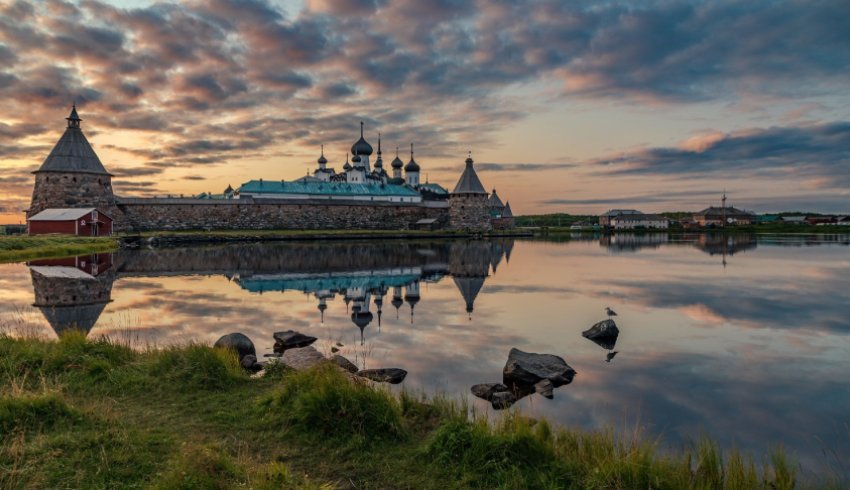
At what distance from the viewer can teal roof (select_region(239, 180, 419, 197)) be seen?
56.7 m

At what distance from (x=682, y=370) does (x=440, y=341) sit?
425 centimetres

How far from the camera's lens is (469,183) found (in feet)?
188

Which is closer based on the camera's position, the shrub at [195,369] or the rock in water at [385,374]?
the shrub at [195,369]

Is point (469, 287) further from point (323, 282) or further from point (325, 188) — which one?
point (325, 188)

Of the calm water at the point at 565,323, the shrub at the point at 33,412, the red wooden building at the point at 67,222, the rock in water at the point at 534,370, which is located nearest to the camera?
the shrub at the point at 33,412

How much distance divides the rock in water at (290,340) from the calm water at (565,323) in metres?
0.23

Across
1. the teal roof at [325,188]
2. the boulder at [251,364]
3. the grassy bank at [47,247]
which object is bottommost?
the boulder at [251,364]

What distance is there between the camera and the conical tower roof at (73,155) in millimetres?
38469

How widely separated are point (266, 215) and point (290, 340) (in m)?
45.5

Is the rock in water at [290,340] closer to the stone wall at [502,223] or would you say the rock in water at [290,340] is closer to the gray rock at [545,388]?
the gray rock at [545,388]

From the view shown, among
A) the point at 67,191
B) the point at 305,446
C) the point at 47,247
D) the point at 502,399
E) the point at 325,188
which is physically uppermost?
the point at 325,188

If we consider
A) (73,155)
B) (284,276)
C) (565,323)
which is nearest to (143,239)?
(73,155)

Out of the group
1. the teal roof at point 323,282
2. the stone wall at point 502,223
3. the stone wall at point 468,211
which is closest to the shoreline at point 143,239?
the stone wall at point 468,211

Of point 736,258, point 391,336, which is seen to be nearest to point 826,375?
point 391,336
